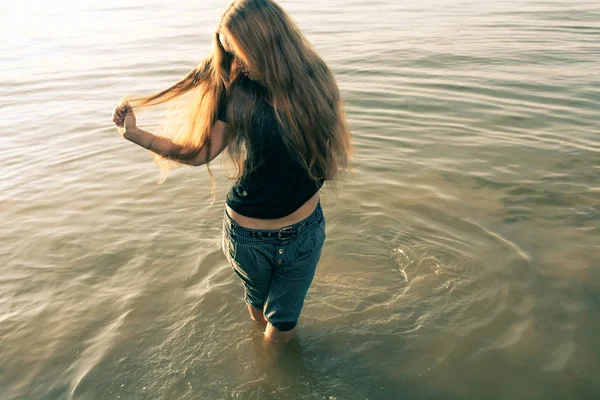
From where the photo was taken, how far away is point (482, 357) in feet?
11.7

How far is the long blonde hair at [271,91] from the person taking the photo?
2381 mm

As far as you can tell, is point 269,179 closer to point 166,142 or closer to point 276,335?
point 166,142

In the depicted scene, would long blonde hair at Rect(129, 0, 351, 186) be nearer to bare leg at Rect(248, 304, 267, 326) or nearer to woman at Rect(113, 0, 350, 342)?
woman at Rect(113, 0, 350, 342)

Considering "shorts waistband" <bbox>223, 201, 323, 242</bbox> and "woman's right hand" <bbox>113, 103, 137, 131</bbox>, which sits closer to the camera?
"woman's right hand" <bbox>113, 103, 137, 131</bbox>

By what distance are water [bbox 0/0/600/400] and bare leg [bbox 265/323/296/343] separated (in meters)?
0.18

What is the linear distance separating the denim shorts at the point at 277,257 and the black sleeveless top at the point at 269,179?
142 millimetres

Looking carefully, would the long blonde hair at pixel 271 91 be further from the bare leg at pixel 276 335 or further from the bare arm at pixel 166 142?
the bare leg at pixel 276 335

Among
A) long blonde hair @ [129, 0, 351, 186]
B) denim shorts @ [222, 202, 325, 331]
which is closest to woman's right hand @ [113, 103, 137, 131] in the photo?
long blonde hair @ [129, 0, 351, 186]

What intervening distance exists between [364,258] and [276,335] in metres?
1.56

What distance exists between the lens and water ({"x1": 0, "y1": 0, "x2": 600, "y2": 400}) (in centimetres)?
353

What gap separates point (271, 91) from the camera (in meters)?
2.47

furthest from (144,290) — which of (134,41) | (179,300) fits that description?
(134,41)

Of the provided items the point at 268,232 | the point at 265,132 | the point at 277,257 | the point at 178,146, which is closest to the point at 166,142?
the point at 178,146

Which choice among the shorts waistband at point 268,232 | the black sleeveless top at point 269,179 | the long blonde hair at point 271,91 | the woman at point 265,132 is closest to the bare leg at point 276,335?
the woman at point 265,132
